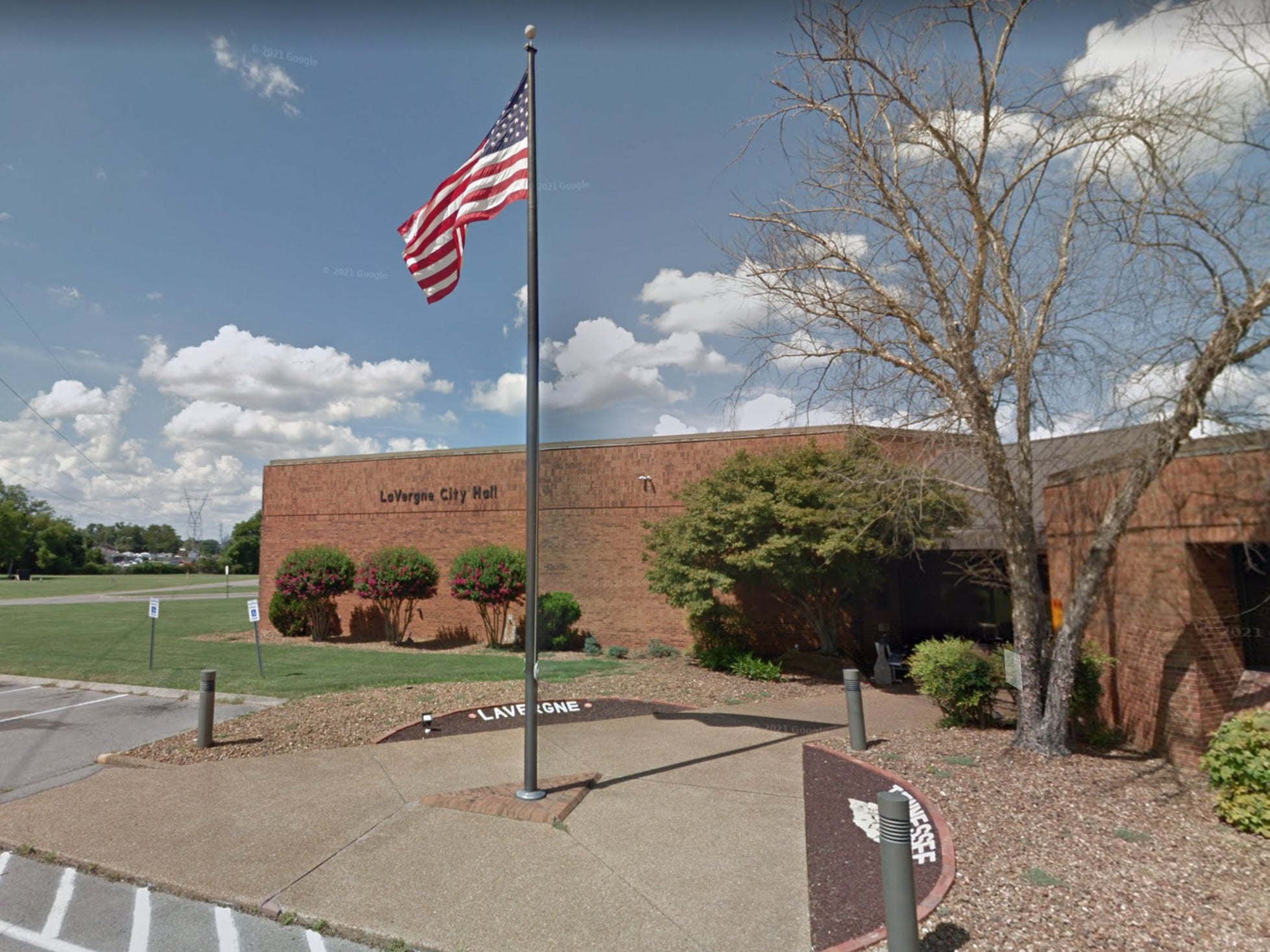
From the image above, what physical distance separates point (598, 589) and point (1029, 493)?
42.3ft

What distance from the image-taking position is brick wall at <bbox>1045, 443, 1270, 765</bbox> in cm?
691

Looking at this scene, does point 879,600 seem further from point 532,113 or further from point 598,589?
point 532,113

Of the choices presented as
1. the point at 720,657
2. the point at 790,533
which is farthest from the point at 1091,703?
the point at 720,657

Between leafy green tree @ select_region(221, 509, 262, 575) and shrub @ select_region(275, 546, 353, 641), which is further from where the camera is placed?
leafy green tree @ select_region(221, 509, 262, 575)

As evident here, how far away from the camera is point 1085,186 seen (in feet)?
25.5

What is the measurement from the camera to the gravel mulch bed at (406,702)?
8.70 meters

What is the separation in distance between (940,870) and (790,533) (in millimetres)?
9000

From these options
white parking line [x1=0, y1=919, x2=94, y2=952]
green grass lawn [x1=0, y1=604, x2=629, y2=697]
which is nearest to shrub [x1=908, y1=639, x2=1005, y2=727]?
green grass lawn [x1=0, y1=604, x2=629, y2=697]

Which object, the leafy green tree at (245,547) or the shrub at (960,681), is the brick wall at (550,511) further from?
the leafy green tree at (245,547)

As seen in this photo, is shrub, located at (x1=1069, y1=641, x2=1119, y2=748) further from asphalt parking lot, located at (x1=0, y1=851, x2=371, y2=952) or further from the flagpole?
asphalt parking lot, located at (x1=0, y1=851, x2=371, y2=952)

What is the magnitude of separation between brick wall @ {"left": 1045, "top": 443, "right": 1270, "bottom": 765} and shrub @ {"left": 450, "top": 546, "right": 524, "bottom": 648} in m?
14.2

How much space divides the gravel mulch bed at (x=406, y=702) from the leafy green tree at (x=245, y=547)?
274 ft

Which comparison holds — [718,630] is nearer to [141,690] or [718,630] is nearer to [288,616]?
[141,690]

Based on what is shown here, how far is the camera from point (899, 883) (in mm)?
3947
